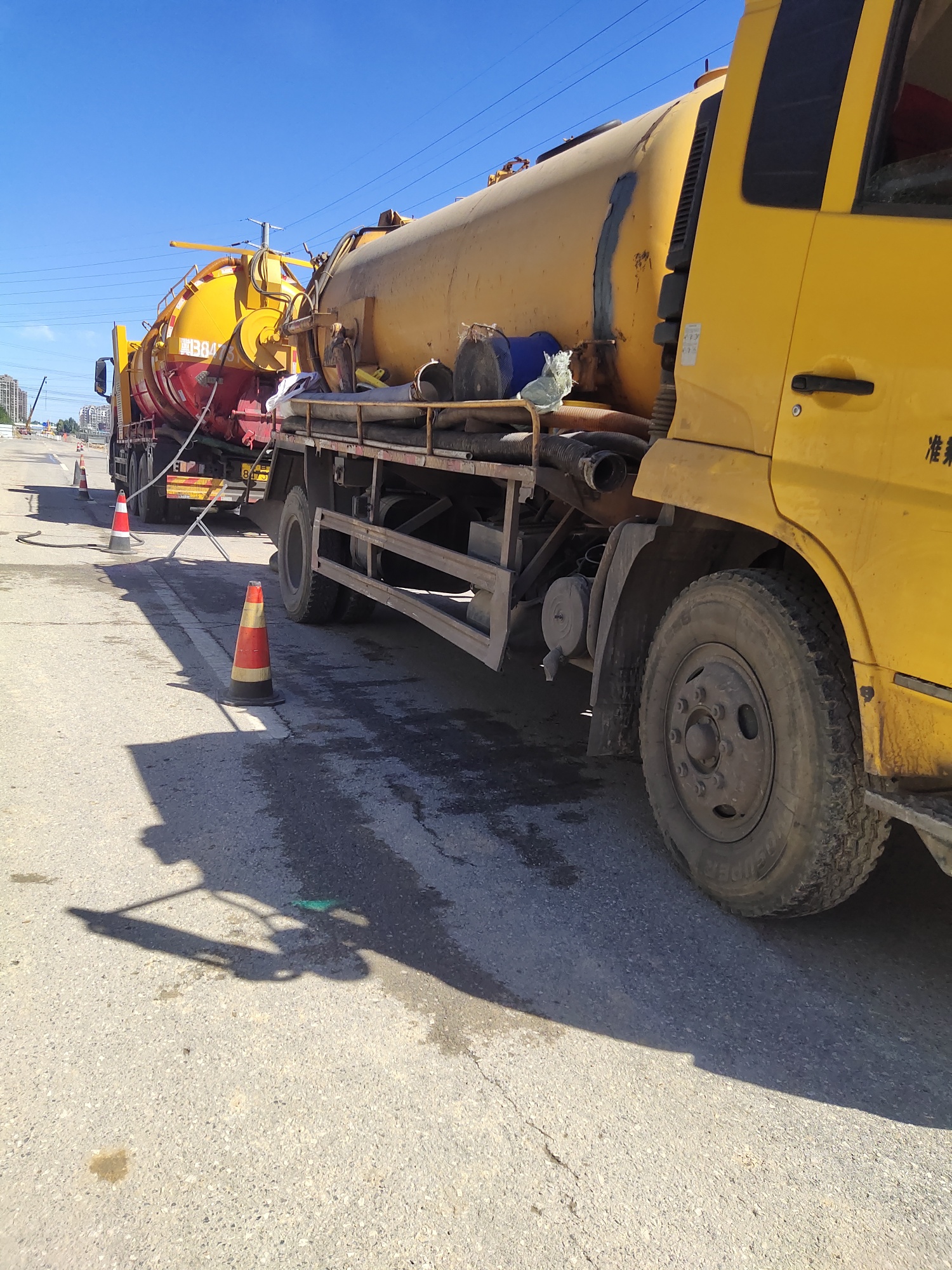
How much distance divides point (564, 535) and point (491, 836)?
1507 millimetres

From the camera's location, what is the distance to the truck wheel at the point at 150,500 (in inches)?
570

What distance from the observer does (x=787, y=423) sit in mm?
2799

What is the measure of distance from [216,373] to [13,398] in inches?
6391

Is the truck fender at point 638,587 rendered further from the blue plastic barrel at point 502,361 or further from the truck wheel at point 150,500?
the truck wheel at point 150,500

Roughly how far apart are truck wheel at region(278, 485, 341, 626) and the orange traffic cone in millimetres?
1801

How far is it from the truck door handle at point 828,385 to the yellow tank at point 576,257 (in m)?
1.37

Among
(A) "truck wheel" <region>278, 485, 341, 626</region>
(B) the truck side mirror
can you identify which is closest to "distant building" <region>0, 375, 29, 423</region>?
(B) the truck side mirror

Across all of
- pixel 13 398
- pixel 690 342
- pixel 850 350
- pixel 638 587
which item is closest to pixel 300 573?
pixel 638 587

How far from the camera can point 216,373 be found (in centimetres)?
1305

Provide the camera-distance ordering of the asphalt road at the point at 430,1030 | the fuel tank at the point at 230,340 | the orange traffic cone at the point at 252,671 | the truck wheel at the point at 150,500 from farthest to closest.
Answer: the truck wheel at the point at 150,500 < the fuel tank at the point at 230,340 < the orange traffic cone at the point at 252,671 < the asphalt road at the point at 430,1030

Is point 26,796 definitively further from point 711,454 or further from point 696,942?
point 711,454

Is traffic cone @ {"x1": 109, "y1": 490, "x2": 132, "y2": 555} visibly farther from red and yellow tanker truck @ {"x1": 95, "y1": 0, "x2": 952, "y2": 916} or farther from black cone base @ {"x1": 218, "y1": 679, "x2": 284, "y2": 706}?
red and yellow tanker truck @ {"x1": 95, "y1": 0, "x2": 952, "y2": 916}

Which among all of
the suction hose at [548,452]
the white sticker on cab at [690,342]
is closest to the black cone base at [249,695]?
the suction hose at [548,452]

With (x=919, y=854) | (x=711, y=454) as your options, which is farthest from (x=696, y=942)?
(x=711, y=454)
